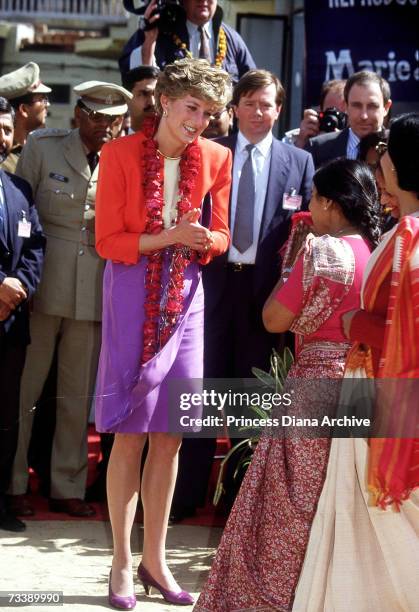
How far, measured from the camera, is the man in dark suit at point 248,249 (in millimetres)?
6184

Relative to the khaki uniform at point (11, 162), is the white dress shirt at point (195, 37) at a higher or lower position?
higher

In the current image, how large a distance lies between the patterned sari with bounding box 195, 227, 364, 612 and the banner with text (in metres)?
4.08

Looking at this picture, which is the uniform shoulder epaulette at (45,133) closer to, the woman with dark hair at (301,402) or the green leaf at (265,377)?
the green leaf at (265,377)

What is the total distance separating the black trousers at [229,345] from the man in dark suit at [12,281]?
2.88ft

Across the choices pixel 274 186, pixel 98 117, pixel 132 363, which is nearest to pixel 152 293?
pixel 132 363

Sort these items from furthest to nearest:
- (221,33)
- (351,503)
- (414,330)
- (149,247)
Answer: (221,33) → (149,247) → (351,503) → (414,330)

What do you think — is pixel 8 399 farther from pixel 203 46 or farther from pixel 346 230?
pixel 203 46

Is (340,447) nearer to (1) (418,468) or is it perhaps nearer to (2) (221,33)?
(1) (418,468)

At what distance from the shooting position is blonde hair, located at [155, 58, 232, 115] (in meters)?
4.91

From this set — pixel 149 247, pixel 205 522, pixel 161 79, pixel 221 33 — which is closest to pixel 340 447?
pixel 149 247

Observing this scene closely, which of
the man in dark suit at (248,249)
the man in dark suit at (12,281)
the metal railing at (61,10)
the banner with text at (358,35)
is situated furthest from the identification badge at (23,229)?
the metal railing at (61,10)

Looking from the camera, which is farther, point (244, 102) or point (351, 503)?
point (244, 102)

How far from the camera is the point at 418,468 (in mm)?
3854

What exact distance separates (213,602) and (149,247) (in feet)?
4.59
